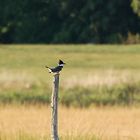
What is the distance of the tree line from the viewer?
5653cm

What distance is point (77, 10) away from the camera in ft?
196

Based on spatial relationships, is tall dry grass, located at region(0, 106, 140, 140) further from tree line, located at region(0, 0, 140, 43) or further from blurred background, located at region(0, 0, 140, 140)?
tree line, located at region(0, 0, 140, 43)

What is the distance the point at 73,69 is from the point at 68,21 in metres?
29.7

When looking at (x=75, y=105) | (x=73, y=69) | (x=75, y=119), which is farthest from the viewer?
(x=73, y=69)

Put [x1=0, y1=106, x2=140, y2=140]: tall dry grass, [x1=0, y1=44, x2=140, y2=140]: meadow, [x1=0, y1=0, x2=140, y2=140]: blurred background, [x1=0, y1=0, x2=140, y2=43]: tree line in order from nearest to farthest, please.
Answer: [x1=0, y1=44, x2=140, y2=140]: meadow < [x1=0, y1=106, x2=140, y2=140]: tall dry grass < [x1=0, y1=0, x2=140, y2=140]: blurred background < [x1=0, y1=0, x2=140, y2=43]: tree line

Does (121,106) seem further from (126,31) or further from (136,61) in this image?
(126,31)

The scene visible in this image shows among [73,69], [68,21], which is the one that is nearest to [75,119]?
[73,69]

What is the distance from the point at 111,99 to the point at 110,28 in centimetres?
3804

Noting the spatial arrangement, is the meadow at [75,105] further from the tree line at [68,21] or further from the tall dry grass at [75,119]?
the tree line at [68,21]

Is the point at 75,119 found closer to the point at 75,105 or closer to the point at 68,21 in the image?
the point at 75,105

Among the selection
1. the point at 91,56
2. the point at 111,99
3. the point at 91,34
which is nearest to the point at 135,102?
the point at 111,99

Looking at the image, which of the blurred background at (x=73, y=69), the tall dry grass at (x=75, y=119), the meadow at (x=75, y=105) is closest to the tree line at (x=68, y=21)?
the blurred background at (x=73, y=69)

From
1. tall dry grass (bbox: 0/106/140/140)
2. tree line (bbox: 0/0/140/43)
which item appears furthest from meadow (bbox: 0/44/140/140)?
tree line (bbox: 0/0/140/43)

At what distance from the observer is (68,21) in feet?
196
